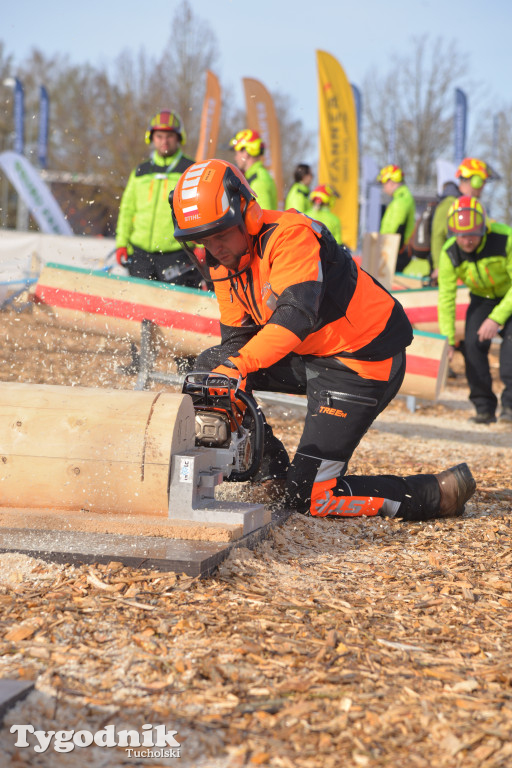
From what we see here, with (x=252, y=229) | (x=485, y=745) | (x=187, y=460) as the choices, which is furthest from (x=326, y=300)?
(x=485, y=745)

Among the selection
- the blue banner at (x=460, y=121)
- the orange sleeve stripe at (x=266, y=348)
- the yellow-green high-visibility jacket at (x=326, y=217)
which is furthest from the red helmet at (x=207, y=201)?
the blue banner at (x=460, y=121)

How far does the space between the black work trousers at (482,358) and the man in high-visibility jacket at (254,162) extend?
7.38ft

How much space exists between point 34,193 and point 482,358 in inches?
505

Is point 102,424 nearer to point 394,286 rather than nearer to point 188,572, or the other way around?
point 188,572

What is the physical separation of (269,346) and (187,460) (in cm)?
58

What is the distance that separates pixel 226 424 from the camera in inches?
138

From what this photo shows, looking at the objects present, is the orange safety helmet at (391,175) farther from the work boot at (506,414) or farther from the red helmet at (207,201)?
the red helmet at (207,201)

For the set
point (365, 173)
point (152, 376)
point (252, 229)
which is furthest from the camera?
point (365, 173)

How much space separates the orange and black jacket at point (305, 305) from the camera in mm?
3410

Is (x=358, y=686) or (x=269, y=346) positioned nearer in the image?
(x=358, y=686)

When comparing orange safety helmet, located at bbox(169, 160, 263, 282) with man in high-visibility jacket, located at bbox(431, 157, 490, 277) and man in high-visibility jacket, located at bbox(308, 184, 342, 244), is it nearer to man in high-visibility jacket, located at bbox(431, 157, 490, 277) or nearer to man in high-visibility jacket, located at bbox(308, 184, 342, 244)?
man in high-visibility jacket, located at bbox(431, 157, 490, 277)

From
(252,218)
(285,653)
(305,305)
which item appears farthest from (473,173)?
(285,653)

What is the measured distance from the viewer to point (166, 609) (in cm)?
269

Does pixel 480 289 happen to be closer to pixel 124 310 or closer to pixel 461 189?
pixel 461 189
